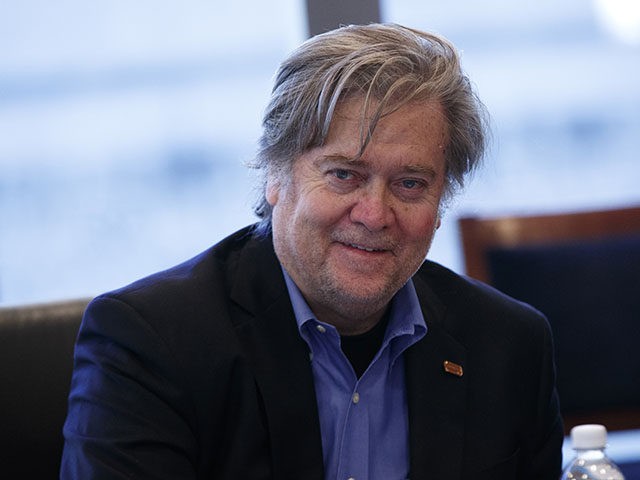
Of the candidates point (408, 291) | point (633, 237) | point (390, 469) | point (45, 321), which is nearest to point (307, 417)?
point (390, 469)

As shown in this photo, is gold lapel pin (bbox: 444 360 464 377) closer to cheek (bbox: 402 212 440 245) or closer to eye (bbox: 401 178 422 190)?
cheek (bbox: 402 212 440 245)

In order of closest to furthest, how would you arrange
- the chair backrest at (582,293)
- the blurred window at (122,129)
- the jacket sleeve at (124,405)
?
the jacket sleeve at (124,405)
the chair backrest at (582,293)
the blurred window at (122,129)

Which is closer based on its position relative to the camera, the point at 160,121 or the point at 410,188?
the point at 410,188

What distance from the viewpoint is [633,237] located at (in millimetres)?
2607

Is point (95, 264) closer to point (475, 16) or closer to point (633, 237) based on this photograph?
point (475, 16)

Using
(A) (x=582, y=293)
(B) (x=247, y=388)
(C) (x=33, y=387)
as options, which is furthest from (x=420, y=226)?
(A) (x=582, y=293)

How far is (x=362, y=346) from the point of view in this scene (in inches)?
77.2

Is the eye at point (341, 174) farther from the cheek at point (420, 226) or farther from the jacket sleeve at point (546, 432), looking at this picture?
the jacket sleeve at point (546, 432)

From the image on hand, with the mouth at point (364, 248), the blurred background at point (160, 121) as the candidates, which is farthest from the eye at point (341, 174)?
the blurred background at point (160, 121)

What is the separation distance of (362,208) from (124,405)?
49 cm

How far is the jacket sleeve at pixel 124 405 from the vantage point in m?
1.62

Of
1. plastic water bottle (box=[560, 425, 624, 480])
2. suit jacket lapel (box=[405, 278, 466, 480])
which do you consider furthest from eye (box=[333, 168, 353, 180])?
plastic water bottle (box=[560, 425, 624, 480])

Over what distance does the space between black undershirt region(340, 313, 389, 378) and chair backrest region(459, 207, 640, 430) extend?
26.7 inches

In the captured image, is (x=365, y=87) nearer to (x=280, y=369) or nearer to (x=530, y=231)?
(x=280, y=369)
